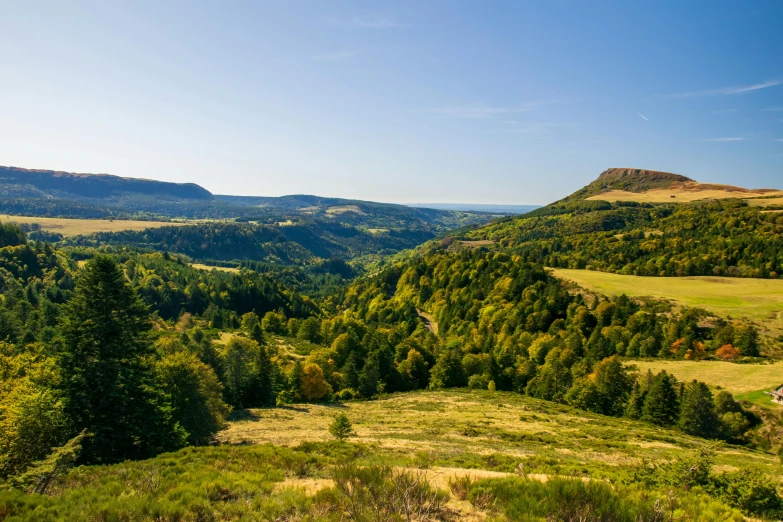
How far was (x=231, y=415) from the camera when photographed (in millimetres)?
48531

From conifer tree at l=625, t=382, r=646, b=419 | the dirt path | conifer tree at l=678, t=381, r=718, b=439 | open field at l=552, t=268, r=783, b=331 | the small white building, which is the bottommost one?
the dirt path

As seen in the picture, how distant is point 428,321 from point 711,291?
3457 inches

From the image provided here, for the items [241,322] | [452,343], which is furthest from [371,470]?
[241,322]

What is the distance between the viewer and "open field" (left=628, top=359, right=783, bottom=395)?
57.9 meters

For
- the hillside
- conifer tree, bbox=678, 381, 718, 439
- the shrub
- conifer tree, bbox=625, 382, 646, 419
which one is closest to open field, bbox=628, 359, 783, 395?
conifer tree, bbox=625, 382, 646, 419

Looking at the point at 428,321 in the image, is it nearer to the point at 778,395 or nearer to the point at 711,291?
the point at 711,291

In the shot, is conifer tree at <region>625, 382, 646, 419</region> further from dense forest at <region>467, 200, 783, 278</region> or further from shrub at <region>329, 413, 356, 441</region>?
dense forest at <region>467, 200, 783, 278</region>

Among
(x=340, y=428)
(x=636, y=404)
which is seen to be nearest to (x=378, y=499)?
(x=340, y=428)

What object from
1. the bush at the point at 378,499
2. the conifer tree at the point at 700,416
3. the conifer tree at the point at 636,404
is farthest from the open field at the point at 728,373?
the bush at the point at 378,499

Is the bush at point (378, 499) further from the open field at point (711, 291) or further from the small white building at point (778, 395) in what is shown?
the open field at point (711, 291)

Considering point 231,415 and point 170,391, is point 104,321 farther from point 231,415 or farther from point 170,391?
point 231,415

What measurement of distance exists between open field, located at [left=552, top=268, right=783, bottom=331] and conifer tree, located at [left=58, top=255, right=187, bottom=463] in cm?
11438

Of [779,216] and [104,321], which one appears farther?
[779,216]

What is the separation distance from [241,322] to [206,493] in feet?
384
